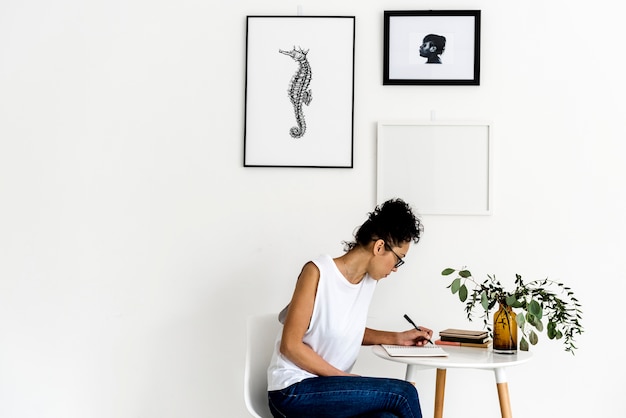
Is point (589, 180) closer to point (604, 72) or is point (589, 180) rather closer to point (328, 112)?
point (604, 72)

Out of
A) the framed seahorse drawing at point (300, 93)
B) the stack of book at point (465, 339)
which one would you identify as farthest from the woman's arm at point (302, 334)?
the framed seahorse drawing at point (300, 93)

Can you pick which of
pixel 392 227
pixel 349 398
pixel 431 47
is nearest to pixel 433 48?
pixel 431 47

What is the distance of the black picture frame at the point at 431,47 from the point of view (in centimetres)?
239

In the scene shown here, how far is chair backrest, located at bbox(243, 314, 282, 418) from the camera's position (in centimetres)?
197

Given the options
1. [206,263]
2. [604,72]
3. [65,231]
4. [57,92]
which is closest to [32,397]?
[65,231]

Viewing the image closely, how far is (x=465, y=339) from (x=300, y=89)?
1.05m

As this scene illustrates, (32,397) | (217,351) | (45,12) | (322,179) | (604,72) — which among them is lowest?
(32,397)

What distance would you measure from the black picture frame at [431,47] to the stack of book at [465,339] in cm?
89

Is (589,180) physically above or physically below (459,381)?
above

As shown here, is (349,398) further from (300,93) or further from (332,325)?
(300,93)

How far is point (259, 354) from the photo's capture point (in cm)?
206

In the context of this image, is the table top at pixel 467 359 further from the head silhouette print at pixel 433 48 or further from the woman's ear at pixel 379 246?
the head silhouette print at pixel 433 48

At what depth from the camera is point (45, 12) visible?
2.53 metres

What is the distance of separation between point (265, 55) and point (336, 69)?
27 centimetres
